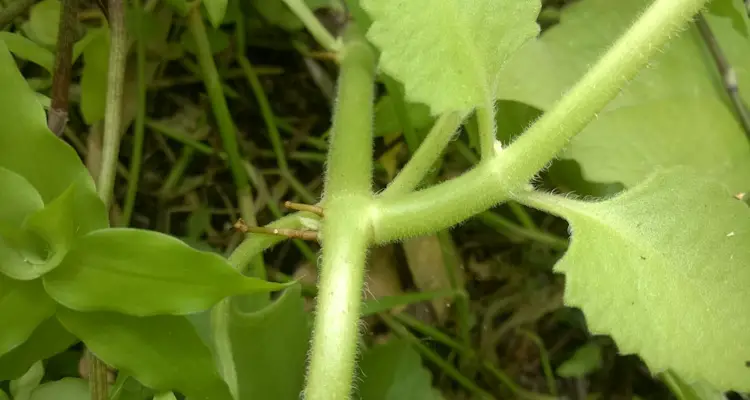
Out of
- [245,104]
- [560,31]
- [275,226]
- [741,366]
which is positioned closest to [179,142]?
[245,104]

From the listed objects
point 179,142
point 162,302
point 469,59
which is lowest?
point 179,142

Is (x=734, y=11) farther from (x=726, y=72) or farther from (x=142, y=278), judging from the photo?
(x=142, y=278)

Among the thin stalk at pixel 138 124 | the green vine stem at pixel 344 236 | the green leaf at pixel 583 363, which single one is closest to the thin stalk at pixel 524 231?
the green leaf at pixel 583 363

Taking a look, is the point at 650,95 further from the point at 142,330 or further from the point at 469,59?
the point at 142,330

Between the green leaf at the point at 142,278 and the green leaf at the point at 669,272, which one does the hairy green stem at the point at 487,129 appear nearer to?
the green leaf at the point at 669,272

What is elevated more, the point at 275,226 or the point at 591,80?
the point at 591,80

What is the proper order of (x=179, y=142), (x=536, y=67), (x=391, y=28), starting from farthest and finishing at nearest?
(x=179, y=142) → (x=536, y=67) → (x=391, y=28)
